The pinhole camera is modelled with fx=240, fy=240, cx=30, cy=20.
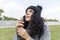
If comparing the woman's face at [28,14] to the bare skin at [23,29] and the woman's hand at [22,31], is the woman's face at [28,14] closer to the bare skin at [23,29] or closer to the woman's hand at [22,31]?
the bare skin at [23,29]

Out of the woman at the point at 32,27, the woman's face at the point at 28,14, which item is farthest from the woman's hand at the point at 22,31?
the woman's face at the point at 28,14

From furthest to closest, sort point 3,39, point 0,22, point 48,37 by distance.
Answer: point 0,22 < point 3,39 < point 48,37

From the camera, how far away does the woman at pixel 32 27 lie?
121 inches

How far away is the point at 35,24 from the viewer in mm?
3148

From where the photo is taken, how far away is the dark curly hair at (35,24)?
3133 mm

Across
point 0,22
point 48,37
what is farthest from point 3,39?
point 0,22

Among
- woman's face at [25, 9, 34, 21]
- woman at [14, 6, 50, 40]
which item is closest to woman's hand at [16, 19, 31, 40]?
woman at [14, 6, 50, 40]

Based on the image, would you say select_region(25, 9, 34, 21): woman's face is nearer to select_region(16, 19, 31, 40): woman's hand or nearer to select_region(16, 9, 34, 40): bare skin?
select_region(16, 9, 34, 40): bare skin

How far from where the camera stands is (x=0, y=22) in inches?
1174

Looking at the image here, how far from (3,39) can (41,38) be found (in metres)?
8.90

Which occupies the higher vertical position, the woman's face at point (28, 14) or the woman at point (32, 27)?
the woman's face at point (28, 14)

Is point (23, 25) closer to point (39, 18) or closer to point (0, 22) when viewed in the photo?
point (39, 18)

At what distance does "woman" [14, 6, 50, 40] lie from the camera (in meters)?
3.08

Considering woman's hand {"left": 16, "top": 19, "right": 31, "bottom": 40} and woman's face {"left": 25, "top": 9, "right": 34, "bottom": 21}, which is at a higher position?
woman's face {"left": 25, "top": 9, "right": 34, "bottom": 21}
